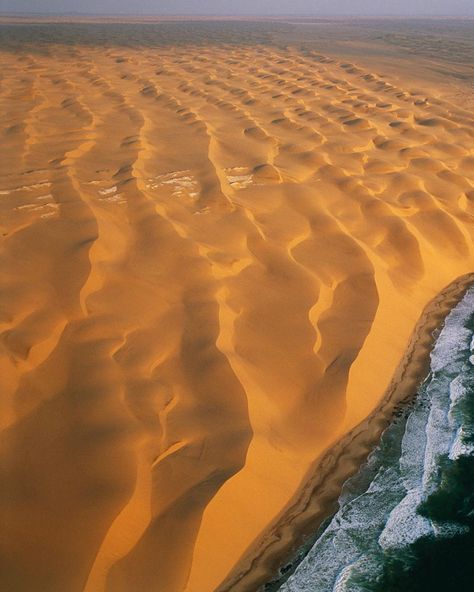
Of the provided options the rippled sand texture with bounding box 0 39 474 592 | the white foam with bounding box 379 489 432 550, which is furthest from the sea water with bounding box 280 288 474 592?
the rippled sand texture with bounding box 0 39 474 592

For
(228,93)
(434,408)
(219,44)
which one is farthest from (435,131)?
(219,44)

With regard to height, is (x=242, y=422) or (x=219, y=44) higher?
(x=242, y=422)

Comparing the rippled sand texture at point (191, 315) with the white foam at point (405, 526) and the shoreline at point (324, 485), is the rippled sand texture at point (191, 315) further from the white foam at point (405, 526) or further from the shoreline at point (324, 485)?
the white foam at point (405, 526)

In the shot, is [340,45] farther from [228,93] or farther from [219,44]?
[228,93]

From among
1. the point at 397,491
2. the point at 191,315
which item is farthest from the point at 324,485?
the point at 191,315

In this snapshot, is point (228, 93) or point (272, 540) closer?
point (272, 540)

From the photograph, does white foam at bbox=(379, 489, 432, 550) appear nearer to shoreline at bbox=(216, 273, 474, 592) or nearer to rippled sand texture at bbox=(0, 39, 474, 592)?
shoreline at bbox=(216, 273, 474, 592)

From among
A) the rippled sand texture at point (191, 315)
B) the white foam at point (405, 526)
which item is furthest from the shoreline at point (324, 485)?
the white foam at point (405, 526)
